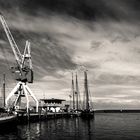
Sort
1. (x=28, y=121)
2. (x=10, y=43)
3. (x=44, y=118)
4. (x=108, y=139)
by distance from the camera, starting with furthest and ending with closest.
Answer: (x=44, y=118), (x=10, y=43), (x=28, y=121), (x=108, y=139)

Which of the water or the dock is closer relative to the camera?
the water

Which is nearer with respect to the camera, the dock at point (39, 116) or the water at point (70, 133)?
the water at point (70, 133)

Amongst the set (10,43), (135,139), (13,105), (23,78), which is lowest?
(135,139)

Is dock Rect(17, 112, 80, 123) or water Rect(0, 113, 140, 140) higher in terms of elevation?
dock Rect(17, 112, 80, 123)

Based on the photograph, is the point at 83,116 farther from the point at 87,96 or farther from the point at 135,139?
the point at 135,139

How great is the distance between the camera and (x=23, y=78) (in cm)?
9194

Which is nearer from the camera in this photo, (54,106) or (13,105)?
(13,105)

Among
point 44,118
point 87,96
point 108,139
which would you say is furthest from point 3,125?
point 87,96

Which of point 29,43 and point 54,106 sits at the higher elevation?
point 29,43

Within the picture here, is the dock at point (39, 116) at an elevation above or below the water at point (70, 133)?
above

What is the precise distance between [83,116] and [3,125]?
6110 centimetres

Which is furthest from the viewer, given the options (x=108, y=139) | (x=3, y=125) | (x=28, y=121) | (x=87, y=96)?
(x=87, y=96)

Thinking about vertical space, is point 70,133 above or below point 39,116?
below

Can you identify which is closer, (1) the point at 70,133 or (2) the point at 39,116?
(1) the point at 70,133
